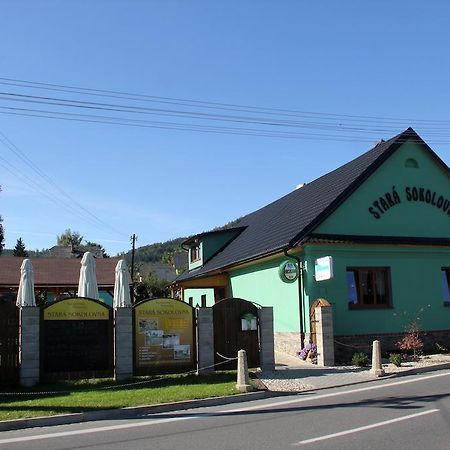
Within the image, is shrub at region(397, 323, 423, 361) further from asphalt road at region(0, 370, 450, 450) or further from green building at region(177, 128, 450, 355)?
asphalt road at region(0, 370, 450, 450)

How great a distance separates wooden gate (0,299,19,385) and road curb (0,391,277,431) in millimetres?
4564

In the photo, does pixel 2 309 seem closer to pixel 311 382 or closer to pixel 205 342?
pixel 205 342

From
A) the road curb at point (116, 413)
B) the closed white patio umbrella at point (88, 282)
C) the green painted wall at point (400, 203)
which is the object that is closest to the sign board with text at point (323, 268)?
the green painted wall at point (400, 203)

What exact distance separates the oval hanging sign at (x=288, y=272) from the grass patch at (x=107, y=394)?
197 inches

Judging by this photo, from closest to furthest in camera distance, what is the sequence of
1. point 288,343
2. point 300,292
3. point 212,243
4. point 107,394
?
point 107,394
point 300,292
point 288,343
point 212,243

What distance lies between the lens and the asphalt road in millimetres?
7656

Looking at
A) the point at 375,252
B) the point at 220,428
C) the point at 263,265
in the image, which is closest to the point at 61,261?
the point at 263,265

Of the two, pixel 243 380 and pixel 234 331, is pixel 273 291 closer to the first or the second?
pixel 234 331

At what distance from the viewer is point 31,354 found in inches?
556

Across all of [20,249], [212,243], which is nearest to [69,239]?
[20,249]

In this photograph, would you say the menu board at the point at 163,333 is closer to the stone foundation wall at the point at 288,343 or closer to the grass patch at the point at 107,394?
the grass patch at the point at 107,394

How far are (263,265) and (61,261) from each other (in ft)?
75.3

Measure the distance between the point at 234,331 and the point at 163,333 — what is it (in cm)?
212

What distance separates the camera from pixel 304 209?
78.5 ft
